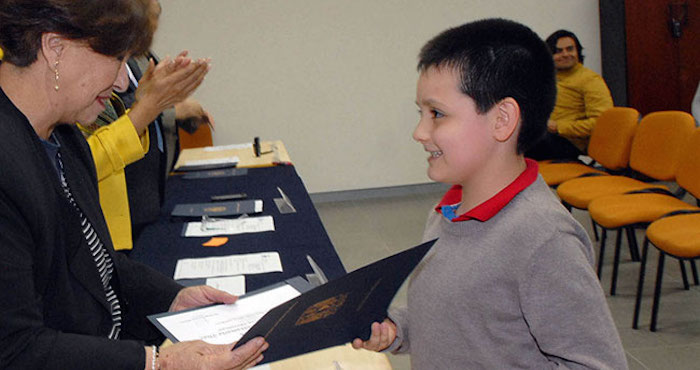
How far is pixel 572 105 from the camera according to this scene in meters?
5.18

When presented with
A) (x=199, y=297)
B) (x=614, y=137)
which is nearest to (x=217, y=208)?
(x=199, y=297)

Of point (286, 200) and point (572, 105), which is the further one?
point (572, 105)

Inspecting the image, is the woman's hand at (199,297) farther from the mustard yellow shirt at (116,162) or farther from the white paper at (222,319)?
the mustard yellow shirt at (116,162)

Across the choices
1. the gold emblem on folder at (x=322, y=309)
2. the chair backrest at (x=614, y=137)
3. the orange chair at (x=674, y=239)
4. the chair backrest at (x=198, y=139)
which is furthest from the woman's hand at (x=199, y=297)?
the chair backrest at (x=198, y=139)

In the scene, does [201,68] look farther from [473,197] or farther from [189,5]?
[189,5]

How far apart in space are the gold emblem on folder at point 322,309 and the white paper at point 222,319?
0.29 metres

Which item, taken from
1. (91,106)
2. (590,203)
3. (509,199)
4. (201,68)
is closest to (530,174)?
(509,199)

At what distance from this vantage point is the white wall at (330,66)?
6203 millimetres

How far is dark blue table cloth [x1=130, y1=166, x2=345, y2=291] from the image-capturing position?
2.02 m

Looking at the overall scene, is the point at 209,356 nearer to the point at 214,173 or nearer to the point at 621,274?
the point at 214,173

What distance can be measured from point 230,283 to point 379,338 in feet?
2.23

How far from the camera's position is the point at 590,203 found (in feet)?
12.4

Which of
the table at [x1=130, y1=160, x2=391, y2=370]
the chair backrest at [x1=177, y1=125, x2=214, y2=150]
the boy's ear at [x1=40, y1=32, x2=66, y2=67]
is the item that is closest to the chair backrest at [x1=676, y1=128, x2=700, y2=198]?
the table at [x1=130, y1=160, x2=391, y2=370]

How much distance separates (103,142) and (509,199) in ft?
4.57
